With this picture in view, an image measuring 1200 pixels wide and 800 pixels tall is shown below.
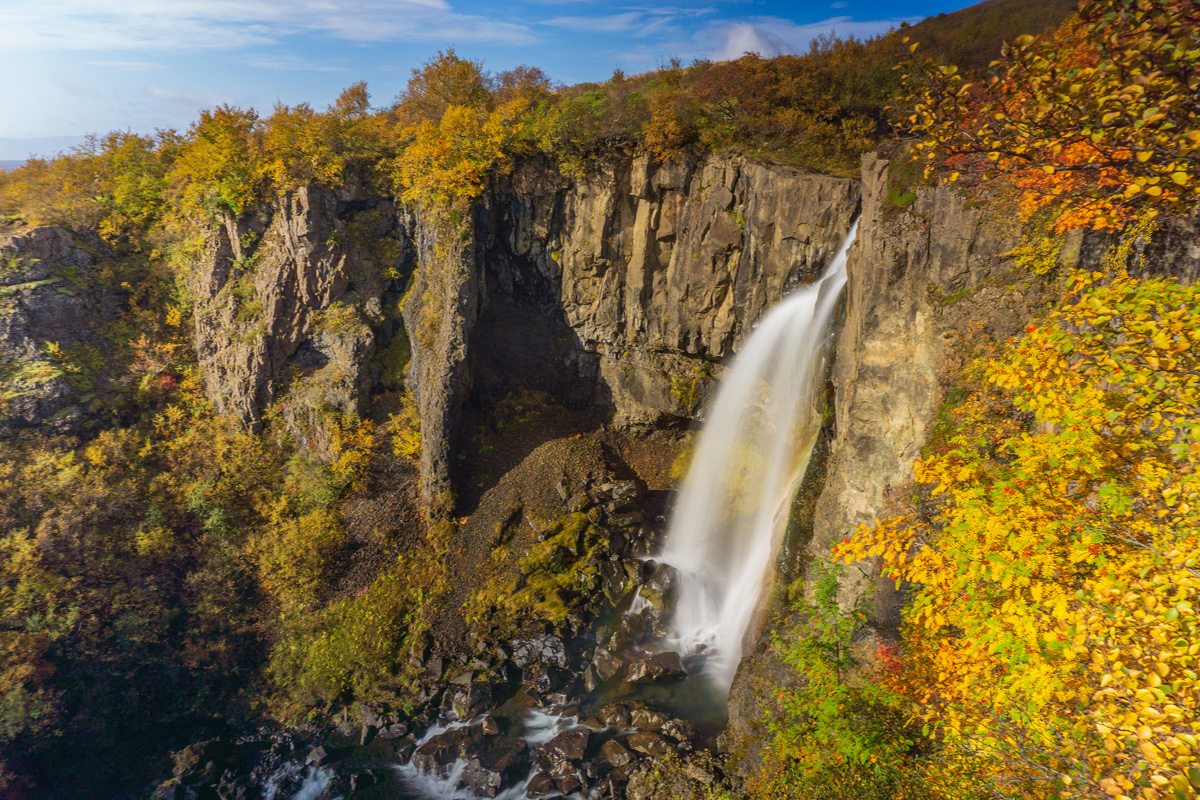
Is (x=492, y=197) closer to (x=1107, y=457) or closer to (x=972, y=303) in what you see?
(x=972, y=303)

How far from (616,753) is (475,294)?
15569mm

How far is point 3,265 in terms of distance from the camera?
1761cm

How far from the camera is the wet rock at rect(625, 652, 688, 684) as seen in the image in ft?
45.9

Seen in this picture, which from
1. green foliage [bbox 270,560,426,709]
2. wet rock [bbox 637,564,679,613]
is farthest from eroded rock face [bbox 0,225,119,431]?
wet rock [bbox 637,564,679,613]

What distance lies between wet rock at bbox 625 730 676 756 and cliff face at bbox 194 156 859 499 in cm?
1046

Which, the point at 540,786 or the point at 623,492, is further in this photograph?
the point at 623,492

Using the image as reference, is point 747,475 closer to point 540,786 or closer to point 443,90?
point 540,786

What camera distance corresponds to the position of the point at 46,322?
18.0 metres

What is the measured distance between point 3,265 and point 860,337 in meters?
28.2

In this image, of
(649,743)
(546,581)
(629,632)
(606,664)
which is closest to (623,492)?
(546,581)

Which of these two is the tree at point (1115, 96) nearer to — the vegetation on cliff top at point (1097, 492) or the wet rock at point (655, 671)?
the vegetation on cliff top at point (1097, 492)

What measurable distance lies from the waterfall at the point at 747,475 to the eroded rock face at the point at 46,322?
885 inches

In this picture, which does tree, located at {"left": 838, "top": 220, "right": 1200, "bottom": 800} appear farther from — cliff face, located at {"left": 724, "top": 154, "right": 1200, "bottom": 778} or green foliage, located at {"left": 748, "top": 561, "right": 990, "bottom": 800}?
cliff face, located at {"left": 724, "top": 154, "right": 1200, "bottom": 778}

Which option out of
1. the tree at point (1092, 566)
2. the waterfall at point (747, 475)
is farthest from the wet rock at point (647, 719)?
the tree at point (1092, 566)
